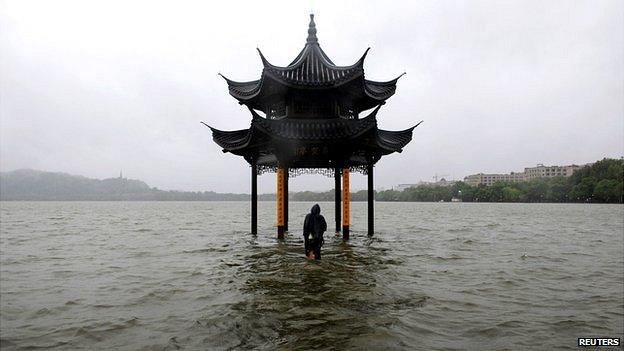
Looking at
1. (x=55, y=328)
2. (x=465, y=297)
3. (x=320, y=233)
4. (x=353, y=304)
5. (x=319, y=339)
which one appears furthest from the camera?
(x=320, y=233)

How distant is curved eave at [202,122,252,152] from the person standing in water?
589 cm

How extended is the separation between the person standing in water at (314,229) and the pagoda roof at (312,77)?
579cm

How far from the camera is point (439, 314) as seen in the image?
677cm

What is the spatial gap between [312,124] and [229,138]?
393 centimetres

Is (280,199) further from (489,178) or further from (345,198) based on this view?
(489,178)

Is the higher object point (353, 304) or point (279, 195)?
point (279, 195)

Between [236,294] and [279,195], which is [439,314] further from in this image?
[279,195]

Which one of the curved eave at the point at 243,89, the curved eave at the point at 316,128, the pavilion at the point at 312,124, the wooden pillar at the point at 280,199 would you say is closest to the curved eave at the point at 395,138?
the pavilion at the point at 312,124

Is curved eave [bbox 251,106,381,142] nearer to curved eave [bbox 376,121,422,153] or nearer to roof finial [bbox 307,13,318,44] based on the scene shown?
curved eave [bbox 376,121,422,153]

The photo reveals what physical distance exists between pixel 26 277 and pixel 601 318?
1266cm

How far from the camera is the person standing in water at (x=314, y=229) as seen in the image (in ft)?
36.2

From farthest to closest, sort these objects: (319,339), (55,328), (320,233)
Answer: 1. (320,233)
2. (55,328)
3. (319,339)

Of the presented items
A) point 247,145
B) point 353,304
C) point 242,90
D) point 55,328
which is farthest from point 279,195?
point 55,328

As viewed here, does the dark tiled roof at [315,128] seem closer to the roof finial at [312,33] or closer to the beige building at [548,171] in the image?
the roof finial at [312,33]
